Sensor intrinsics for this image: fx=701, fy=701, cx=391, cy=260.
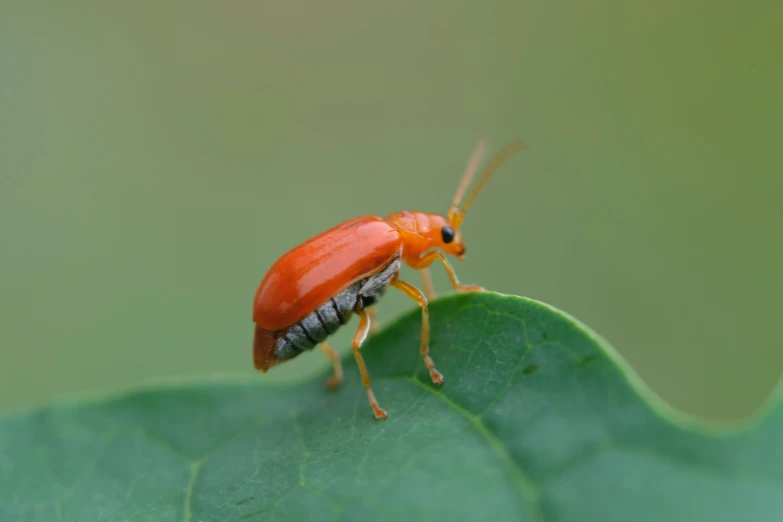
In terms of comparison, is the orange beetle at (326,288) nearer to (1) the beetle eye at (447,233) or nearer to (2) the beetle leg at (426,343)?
(2) the beetle leg at (426,343)

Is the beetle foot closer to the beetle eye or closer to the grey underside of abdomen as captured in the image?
the grey underside of abdomen

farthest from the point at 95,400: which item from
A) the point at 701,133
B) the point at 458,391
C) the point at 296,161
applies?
the point at 701,133

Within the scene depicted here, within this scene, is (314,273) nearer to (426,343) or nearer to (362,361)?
(362,361)

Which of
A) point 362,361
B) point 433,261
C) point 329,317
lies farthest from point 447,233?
point 362,361

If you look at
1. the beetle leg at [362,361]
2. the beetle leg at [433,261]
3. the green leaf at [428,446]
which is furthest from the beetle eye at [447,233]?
the green leaf at [428,446]

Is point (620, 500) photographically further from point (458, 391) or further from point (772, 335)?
point (772, 335)

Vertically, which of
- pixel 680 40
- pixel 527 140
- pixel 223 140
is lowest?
pixel 223 140
